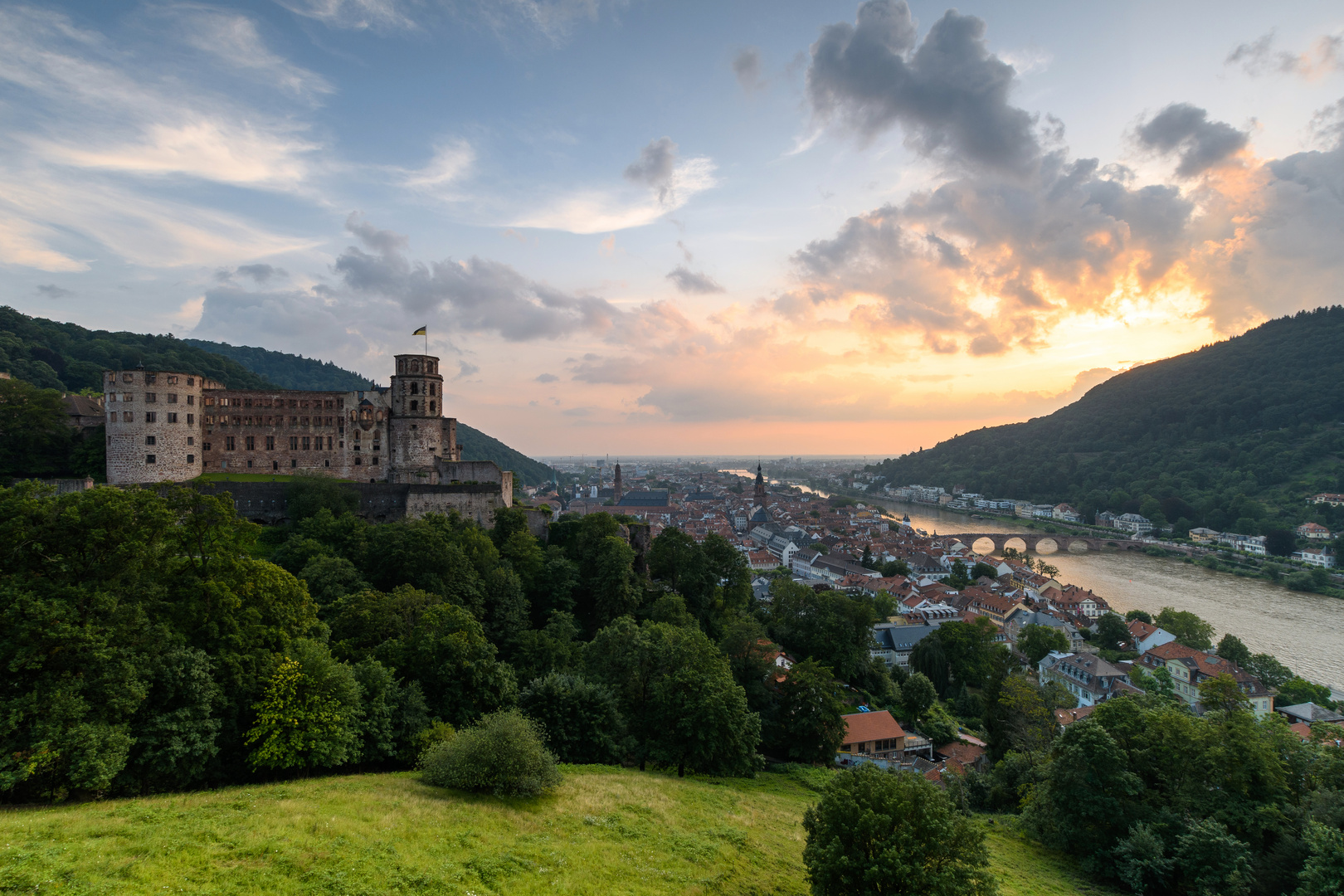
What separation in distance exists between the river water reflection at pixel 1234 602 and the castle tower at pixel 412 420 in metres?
61.8

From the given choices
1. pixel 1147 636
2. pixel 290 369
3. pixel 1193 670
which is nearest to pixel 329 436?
pixel 1193 670

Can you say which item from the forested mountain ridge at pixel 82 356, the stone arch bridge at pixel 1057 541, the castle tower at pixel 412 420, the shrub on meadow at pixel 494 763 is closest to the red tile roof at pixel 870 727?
the shrub on meadow at pixel 494 763

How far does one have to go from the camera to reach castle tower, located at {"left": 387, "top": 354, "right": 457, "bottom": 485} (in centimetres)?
3878

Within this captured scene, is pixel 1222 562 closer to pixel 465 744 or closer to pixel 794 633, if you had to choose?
pixel 794 633

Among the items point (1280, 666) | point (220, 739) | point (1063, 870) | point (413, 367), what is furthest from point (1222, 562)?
point (220, 739)

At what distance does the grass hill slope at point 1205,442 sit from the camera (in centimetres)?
10775

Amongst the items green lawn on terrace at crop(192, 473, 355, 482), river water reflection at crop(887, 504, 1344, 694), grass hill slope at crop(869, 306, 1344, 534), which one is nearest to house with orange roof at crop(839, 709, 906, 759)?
green lawn on terrace at crop(192, 473, 355, 482)

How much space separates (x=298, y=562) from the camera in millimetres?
28000

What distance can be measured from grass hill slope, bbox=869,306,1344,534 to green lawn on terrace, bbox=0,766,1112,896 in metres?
116

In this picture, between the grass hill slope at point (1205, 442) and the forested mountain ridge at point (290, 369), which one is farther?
the forested mountain ridge at point (290, 369)

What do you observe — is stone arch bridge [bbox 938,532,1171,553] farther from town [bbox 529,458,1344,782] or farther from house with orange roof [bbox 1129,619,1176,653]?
house with orange roof [bbox 1129,619,1176,653]

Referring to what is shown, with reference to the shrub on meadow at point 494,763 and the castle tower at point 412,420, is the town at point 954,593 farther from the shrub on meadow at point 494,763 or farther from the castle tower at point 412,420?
the castle tower at point 412,420

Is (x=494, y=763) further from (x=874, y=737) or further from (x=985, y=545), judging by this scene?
(x=985, y=545)

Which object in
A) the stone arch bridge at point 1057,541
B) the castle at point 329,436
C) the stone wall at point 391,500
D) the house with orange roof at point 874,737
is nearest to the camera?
the house with orange roof at point 874,737
